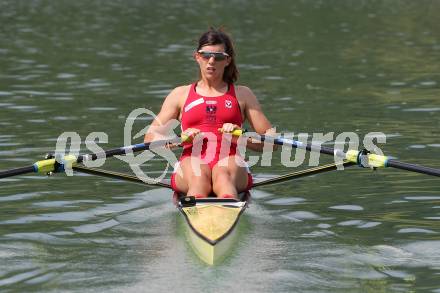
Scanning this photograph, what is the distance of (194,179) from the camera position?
39.1 feet

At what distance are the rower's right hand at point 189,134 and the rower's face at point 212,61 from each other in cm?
89

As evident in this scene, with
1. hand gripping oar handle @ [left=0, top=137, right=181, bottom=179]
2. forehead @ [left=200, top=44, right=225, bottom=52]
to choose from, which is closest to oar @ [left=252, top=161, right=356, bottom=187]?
hand gripping oar handle @ [left=0, top=137, right=181, bottom=179]

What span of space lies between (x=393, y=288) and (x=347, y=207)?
3.80 meters

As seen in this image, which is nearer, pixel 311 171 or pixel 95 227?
pixel 95 227

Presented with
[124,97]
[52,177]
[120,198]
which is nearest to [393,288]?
[120,198]

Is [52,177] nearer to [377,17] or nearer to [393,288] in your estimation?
[393,288]

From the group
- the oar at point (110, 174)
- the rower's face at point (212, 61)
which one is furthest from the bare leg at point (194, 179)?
the rower's face at point (212, 61)

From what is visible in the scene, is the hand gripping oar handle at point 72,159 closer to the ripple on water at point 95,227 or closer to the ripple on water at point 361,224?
the ripple on water at point 95,227

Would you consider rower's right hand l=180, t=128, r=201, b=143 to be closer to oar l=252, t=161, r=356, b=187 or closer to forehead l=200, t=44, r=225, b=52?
forehead l=200, t=44, r=225, b=52

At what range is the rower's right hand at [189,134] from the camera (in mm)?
12028

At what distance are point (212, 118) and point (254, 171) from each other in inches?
123

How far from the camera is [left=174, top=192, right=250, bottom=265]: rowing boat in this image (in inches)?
389

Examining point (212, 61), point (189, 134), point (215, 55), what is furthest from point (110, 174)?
point (215, 55)

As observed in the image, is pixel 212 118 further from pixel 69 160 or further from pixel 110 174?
pixel 69 160
